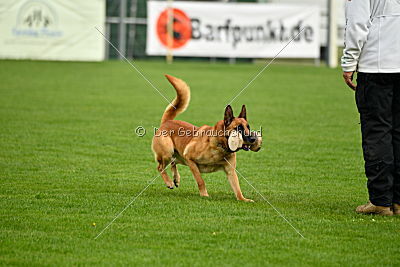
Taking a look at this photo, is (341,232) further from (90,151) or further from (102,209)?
(90,151)

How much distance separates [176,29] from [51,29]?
5161mm

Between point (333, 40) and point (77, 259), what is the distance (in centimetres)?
2650

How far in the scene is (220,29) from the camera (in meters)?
29.2

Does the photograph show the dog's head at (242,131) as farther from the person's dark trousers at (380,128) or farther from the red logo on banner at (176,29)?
the red logo on banner at (176,29)

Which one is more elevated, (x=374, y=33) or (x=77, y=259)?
(x=374, y=33)

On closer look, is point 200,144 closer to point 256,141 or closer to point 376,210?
point 256,141

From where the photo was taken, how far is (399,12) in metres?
6.20

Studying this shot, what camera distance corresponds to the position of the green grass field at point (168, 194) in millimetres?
5039

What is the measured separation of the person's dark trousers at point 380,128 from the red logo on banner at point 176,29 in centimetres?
2326

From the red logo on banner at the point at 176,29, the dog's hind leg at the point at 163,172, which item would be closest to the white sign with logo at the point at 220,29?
the red logo on banner at the point at 176,29

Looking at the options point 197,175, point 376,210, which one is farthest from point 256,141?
point 376,210

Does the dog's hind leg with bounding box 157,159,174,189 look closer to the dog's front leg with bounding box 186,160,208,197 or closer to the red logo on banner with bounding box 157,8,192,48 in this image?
the dog's front leg with bounding box 186,160,208,197

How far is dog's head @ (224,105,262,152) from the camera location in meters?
6.39

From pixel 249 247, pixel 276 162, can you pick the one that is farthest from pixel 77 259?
pixel 276 162
